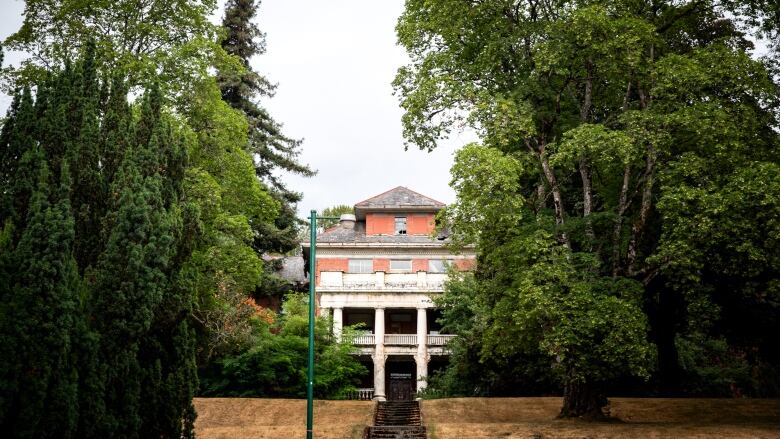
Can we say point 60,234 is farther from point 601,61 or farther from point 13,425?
point 601,61

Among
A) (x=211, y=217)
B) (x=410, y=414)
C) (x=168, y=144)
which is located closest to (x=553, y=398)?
(x=410, y=414)

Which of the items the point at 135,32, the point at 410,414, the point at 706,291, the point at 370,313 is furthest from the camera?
the point at 370,313

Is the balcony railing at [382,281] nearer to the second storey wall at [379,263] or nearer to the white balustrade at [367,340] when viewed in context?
the second storey wall at [379,263]

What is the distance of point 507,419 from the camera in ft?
86.1

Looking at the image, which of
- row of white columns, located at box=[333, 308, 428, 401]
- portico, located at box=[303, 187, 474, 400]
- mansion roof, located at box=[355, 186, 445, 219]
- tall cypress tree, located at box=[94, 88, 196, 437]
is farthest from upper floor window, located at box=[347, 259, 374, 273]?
tall cypress tree, located at box=[94, 88, 196, 437]

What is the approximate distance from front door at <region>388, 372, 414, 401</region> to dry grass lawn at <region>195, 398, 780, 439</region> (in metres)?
18.3

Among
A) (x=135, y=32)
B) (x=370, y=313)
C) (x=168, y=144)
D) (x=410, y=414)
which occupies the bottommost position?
(x=410, y=414)

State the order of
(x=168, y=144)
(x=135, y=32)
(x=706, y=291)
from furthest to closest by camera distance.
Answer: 1. (x=135, y=32)
2. (x=706, y=291)
3. (x=168, y=144)

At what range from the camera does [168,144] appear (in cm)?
1858

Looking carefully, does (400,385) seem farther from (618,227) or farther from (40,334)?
(40,334)

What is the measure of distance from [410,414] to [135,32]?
54.6 feet

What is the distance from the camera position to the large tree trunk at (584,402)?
23.3m

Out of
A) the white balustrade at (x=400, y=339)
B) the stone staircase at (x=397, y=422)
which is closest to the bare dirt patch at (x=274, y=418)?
the stone staircase at (x=397, y=422)

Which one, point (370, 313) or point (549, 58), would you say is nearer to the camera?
point (549, 58)
